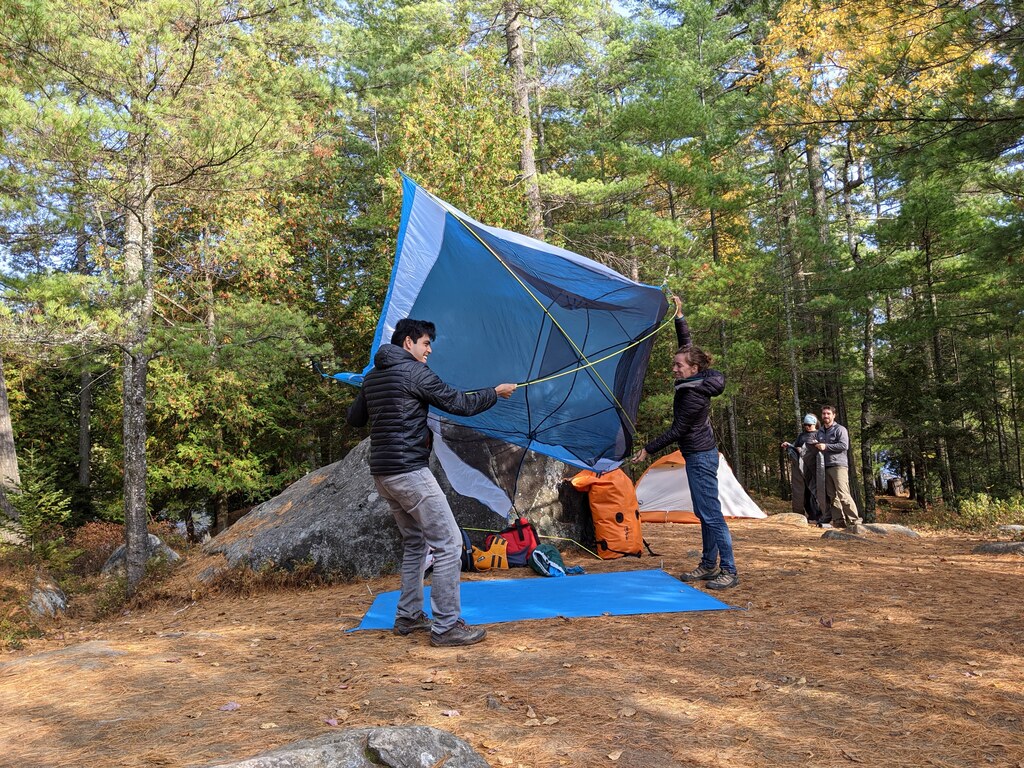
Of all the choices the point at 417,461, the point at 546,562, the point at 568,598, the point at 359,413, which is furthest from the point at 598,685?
the point at 546,562

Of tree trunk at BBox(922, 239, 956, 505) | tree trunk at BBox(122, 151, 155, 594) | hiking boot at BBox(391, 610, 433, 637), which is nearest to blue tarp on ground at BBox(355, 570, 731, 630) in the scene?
hiking boot at BBox(391, 610, 433, 637)

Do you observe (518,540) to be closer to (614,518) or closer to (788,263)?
(614,518)

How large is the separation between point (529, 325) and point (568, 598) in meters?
2.32

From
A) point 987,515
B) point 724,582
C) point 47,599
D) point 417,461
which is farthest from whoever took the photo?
point 987,515

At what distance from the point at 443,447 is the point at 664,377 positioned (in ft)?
35.1

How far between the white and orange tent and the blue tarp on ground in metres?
4.71

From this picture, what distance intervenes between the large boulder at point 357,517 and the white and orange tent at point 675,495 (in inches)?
144

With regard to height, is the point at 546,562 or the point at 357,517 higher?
the point at 357,517

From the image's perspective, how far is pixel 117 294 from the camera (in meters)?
5.96

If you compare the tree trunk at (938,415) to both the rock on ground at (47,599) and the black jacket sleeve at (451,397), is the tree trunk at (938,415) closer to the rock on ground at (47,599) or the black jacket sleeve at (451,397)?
the black jacket sleeve at (451,397)

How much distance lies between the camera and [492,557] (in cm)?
603

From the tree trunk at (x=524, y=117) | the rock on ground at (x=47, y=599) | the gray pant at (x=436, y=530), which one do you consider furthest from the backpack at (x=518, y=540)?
the tree trunk at (x=524, y=117)

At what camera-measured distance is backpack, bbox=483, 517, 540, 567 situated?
6.08 metres

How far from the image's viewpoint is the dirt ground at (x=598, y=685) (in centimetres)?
243
